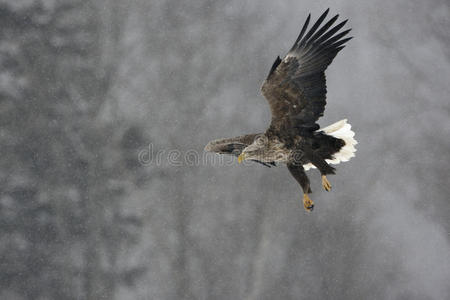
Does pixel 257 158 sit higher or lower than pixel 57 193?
lower

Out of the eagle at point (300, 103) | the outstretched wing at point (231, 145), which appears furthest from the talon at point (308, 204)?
the outstretched wing at point (231, 145)

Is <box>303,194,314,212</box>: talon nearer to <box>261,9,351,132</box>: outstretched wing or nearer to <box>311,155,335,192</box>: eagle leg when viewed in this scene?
<box>311,155,335,192</box>: eagle leg

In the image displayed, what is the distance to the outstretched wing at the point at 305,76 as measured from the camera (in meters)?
8.15

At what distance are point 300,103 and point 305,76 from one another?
1.56 ft

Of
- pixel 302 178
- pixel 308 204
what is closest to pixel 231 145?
pixel 302 178

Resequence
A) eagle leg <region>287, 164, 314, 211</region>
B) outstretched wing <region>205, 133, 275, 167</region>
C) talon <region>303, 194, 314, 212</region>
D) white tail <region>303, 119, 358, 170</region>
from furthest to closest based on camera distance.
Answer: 1. outstretched wing <region>205, 133, 275, 167</region>
2. white tail <region>303, 119, 358, 170</region>
3. eagle leg <region>287, 164, 314, 211</region>
4. talon <region>303, 194, 314, 212</region>

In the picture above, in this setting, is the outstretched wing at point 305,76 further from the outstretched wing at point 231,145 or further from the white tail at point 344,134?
the outstretched wing at point 231,145

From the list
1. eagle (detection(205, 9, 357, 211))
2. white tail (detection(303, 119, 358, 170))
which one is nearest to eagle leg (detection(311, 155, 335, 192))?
eagle (detection(205, 9, 357, 211))

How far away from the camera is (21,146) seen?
18.3 meters

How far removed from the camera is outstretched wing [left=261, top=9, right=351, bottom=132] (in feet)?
26.7

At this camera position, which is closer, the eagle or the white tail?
the eagle

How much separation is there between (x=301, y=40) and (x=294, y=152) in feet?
6.54

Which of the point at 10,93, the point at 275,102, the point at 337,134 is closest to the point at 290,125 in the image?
the point at 275,102

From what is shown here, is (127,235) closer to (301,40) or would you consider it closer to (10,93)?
(10,93)
